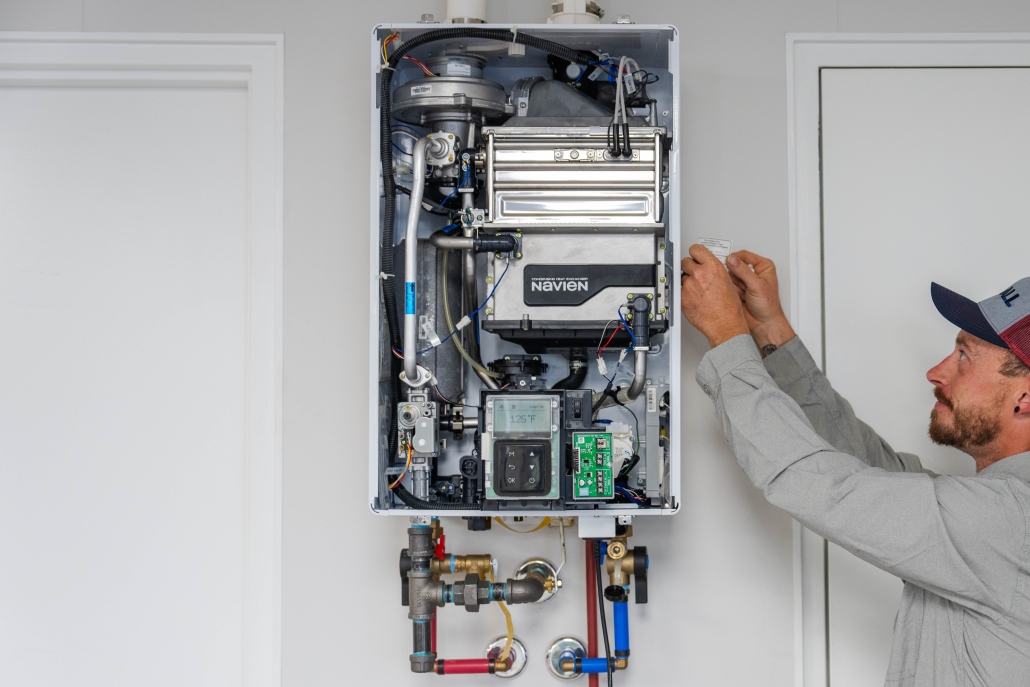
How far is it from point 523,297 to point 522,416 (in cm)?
22

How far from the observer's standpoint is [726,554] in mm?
1729

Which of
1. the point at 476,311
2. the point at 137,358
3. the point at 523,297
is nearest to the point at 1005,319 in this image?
the point at 523,297

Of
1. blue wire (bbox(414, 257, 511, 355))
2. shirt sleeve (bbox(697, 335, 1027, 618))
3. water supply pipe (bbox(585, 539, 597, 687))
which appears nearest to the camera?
shirt sleeve (bbox(697, 335, 1027, 618))

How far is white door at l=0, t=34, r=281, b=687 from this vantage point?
178 centimetres

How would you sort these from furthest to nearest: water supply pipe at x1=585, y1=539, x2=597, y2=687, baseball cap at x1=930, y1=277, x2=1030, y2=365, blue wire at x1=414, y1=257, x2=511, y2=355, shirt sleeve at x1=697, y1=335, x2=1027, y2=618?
water supply pipe at x1=585, y1=539, x2=597, y2=687
blue wire at x1=414, y1=257, x2=511, y2=355
baseball cap at x1=930, y1=277, x2=1030, y2=365
shirt sleeve at x1=697, y1=335, x2=1027, y2=618

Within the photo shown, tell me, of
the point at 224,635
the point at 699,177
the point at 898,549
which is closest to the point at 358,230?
the point at 699,177

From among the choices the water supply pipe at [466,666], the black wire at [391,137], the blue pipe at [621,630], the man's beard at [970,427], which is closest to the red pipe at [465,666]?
the water supply pipe at [466,666]

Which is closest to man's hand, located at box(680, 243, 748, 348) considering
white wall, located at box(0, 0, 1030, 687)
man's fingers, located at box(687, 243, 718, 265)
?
man's fingers, located at box(687, 243, 718, 265)

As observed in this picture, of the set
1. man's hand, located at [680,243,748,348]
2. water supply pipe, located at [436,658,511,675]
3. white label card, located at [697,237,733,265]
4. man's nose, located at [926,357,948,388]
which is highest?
white label card, located at [697,237,733,265]

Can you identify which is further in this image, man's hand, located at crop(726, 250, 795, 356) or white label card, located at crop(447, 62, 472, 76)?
man's hand, located at crop(726, 250, 795, 356)

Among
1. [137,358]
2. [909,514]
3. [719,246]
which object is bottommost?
[909,514]

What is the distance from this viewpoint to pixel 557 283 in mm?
1437

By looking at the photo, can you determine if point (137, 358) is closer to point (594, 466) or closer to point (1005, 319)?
point (594, 466)

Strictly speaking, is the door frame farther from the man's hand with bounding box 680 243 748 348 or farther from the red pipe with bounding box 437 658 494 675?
the red pipe with bounding box 437 658 494 675
